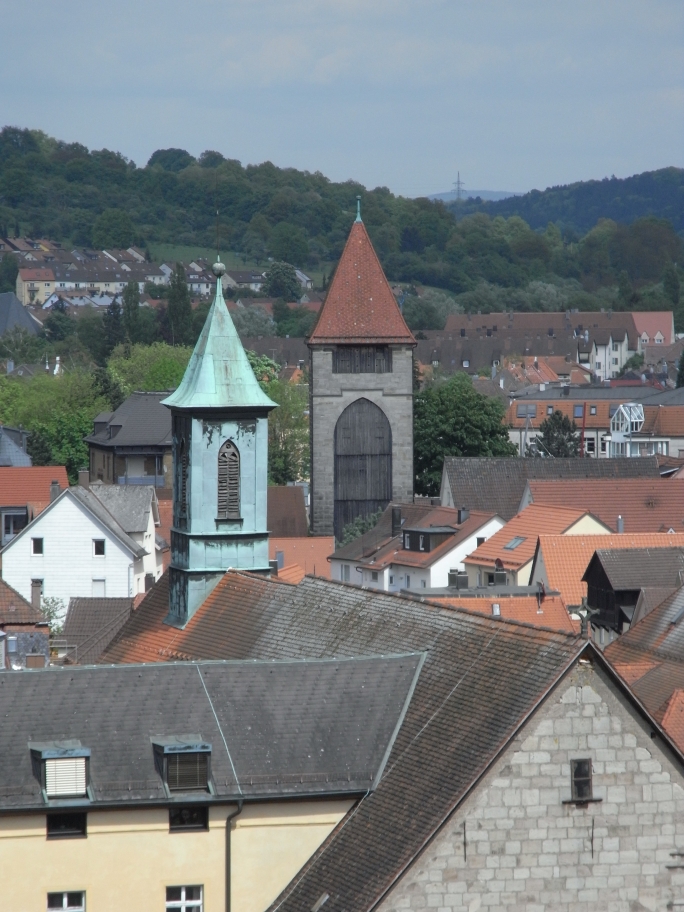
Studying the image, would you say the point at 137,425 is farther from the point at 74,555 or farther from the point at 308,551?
the point at 74,555

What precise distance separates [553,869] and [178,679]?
5296 millimetres

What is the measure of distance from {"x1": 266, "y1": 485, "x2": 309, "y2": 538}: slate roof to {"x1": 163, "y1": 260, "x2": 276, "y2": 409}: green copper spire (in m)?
49.5

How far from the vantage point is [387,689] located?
25.0m

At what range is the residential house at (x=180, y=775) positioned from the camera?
75.8ft

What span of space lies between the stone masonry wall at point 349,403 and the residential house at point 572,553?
71.5 ft

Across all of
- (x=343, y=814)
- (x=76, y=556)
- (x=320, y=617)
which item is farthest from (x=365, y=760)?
(x=76, y=556)

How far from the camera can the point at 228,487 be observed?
119 ft

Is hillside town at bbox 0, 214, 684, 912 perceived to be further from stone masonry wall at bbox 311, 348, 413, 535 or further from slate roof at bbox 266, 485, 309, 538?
slate roof at bbox 266, 485, 309, 538

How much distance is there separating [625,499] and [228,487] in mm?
41830

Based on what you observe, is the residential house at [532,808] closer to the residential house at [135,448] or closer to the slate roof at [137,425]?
the residential house at [135,448]

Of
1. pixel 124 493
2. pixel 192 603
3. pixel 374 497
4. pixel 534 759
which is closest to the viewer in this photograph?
pixel 534 759

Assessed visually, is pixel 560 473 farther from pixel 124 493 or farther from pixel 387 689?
pixel 387 689

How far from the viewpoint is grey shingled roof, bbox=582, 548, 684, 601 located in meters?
56.7

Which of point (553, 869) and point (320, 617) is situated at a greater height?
point (320, 617)
